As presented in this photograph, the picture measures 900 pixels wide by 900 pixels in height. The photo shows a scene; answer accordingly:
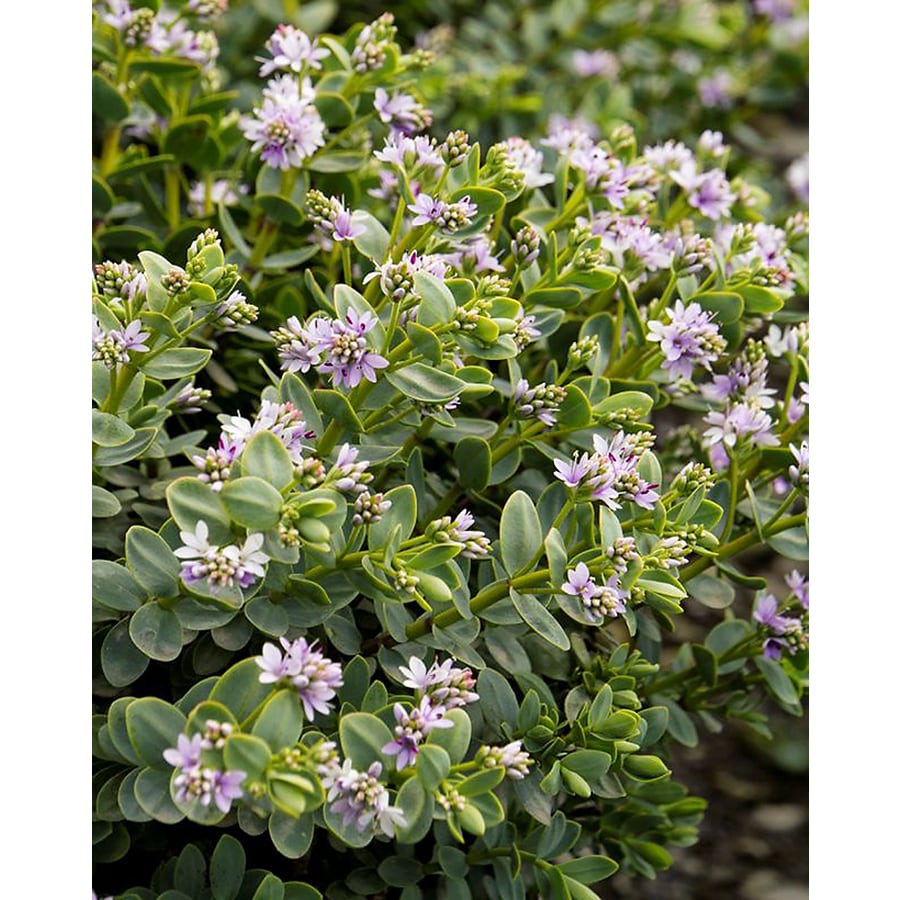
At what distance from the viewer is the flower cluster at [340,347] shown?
110 centimetres

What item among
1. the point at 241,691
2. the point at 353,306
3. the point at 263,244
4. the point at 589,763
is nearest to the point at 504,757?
the point at 589,763

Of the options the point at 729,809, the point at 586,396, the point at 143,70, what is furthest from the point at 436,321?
the point at 729,809

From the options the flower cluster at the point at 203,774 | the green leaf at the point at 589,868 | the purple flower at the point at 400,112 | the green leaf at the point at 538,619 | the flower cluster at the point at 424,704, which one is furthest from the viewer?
the purple flower at the point at 400,112

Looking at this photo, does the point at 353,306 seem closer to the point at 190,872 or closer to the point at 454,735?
the point at 454,735

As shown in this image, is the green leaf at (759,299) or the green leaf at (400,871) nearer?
the green leaf at (400,871)

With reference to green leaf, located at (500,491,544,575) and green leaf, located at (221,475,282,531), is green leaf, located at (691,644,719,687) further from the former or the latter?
green leaf, located at (221,475,282,531)

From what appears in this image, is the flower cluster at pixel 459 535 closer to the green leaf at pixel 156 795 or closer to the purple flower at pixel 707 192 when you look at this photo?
the green leaf at pixel 156 795

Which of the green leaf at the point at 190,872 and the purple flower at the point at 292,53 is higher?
the purple flower at the point at 292,53

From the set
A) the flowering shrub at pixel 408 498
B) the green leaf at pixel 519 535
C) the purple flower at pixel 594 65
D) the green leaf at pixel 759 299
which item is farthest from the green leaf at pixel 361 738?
the purple flower at pixel 594 65

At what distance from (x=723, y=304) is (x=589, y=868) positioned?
0.66 metres

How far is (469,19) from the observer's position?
8.33 feet

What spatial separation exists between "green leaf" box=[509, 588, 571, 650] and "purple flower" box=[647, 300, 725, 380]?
1.12 feet

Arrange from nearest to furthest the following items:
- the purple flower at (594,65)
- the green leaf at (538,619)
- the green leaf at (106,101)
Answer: the green leaf at (538,619) → the green leaf at (106,101) → the purple flower at (594,65)

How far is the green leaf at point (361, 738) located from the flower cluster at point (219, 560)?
0.16 m
